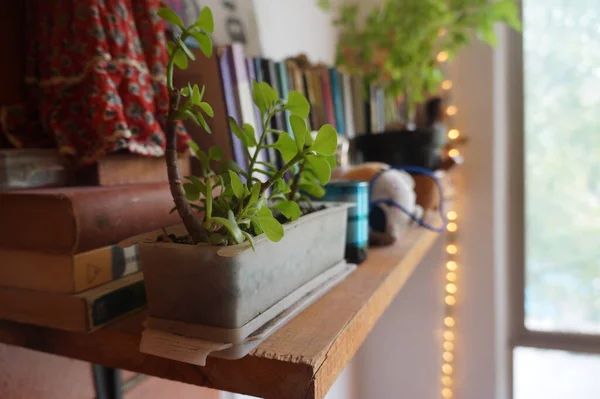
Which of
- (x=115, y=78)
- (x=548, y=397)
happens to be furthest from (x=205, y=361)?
(x=548, y=397)

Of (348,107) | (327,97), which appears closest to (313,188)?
(327,97)

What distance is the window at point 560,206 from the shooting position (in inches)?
53.9

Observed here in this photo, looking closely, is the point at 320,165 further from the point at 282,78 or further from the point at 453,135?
the point at 453,135

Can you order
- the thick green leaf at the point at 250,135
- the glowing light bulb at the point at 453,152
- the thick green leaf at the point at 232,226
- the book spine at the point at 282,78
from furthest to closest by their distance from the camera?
the glowing light bulb at the point at 453,152 < the book spine at the point at 282,78 < the thick green leaf at the point at 250,135 < the thick green leaf at the point at 232,226

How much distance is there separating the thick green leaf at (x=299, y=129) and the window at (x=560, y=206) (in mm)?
1337

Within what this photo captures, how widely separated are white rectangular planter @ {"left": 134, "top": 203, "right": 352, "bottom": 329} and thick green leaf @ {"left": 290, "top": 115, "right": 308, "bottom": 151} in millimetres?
68

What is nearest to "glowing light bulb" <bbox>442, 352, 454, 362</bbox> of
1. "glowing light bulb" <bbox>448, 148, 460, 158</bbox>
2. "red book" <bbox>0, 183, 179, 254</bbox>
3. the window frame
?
the window frame

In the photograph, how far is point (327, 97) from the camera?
2.76 feet

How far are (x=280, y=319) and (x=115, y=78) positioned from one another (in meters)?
0.28

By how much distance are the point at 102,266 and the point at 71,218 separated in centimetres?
5

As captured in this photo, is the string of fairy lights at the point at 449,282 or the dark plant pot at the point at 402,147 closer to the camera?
the dark plant pot at the point at 402,147

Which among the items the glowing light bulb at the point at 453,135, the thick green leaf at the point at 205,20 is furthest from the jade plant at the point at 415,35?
the thick green leaf at the point at 205,20

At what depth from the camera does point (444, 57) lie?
134cm

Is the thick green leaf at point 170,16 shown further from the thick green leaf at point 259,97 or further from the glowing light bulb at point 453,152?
the glowing light bulb at point 453,152
